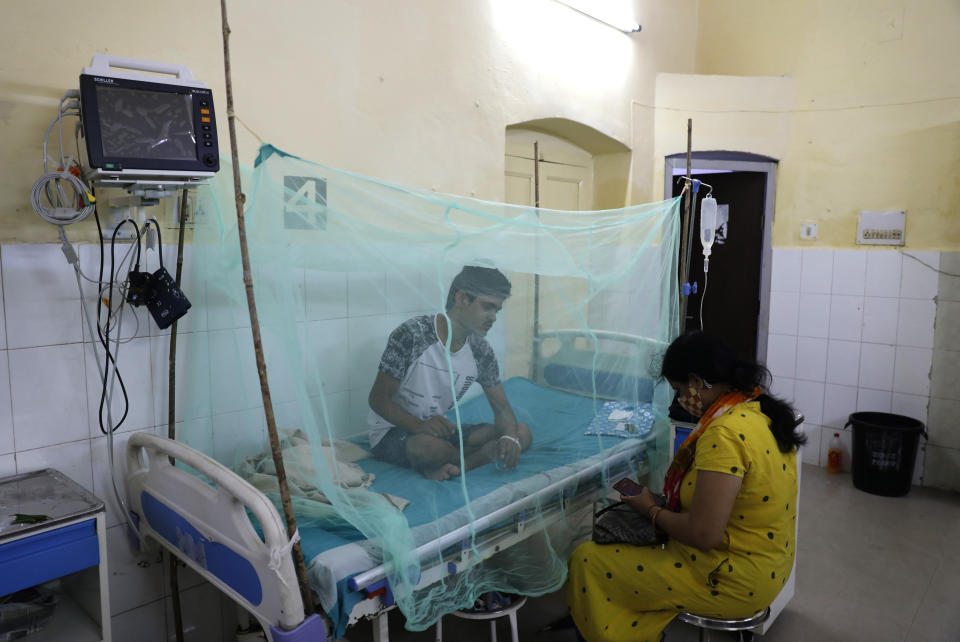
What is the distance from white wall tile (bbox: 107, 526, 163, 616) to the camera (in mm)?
2178

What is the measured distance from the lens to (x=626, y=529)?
2107mm

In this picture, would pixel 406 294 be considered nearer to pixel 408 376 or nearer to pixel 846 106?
pixel 408 376

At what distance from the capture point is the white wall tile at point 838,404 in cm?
419

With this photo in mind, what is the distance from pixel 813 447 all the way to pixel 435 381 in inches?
136

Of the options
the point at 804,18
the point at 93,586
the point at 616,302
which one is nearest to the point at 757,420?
the point at 616,302

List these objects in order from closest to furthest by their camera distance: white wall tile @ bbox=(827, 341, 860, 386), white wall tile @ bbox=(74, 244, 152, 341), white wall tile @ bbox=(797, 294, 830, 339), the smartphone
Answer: white wall tile @ bbox=(74, 244, 152, 341) < the smartphone < white wall tile @ bbox=(827, 341, 860, 386) < white wall tile @ bbox=(797, 294, 830, 339)

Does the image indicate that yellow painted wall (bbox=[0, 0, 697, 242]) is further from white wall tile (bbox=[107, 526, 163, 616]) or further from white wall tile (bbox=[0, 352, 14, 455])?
white wall tile (bbox=[107, 526, 163, 616])

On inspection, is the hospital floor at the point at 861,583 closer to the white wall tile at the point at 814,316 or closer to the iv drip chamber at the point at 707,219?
the white wall tile at the point at 814,316

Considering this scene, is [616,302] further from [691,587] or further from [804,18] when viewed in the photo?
[804,18]

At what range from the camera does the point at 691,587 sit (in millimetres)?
1975

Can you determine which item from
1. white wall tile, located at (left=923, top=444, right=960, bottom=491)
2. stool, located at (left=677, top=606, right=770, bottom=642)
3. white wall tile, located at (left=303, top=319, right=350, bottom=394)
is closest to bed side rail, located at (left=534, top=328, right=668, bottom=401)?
white wall tile, located at (left=303, top=319, right=350, bottom=394)

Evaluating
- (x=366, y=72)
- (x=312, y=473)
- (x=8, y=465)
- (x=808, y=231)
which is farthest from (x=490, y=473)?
(x=808, y=231)

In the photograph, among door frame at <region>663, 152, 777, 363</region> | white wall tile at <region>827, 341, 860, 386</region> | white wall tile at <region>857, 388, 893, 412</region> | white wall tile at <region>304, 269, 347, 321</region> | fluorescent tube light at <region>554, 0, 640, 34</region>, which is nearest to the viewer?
white wall tile at <region>304, 269, 347, 321</region>

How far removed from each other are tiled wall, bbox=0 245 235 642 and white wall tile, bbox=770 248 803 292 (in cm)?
384
